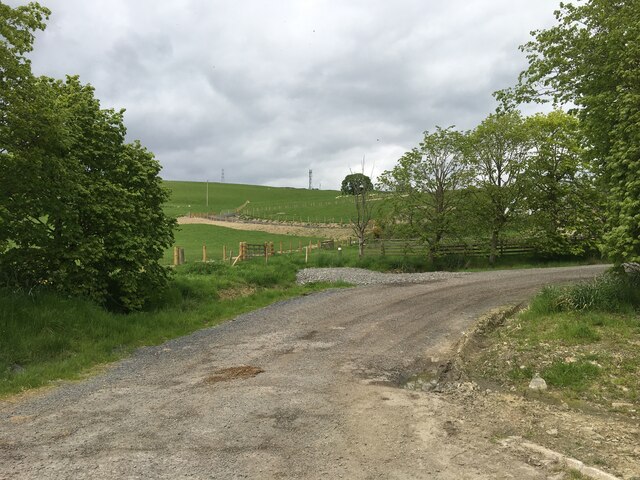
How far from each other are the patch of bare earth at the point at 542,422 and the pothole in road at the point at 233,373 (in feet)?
9.64

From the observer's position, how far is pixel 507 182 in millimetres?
30516

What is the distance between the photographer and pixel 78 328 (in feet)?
33.0

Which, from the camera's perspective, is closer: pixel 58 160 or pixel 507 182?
pixel 58 160

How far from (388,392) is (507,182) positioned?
90.0ft

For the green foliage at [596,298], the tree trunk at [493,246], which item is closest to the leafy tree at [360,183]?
the tree trunk at [493,246]

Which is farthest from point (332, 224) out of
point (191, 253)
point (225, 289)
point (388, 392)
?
point (388, 392)

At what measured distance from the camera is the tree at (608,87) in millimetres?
9906

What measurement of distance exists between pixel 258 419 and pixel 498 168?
2948 centimetres

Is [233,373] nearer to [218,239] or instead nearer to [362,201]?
[362,201]

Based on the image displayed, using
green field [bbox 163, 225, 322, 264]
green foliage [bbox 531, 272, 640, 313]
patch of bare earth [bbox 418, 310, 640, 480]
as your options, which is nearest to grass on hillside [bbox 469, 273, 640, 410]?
green foliage [bbox 531, 272, 640, 313]

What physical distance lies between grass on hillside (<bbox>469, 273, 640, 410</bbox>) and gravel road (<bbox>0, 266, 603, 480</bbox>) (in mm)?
1439

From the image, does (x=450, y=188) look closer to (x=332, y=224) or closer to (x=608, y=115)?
(x=608, y=115)

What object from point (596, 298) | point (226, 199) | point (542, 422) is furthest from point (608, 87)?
point (226, 199)

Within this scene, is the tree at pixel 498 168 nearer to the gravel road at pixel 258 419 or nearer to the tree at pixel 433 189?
the tree at pixel 433 189
